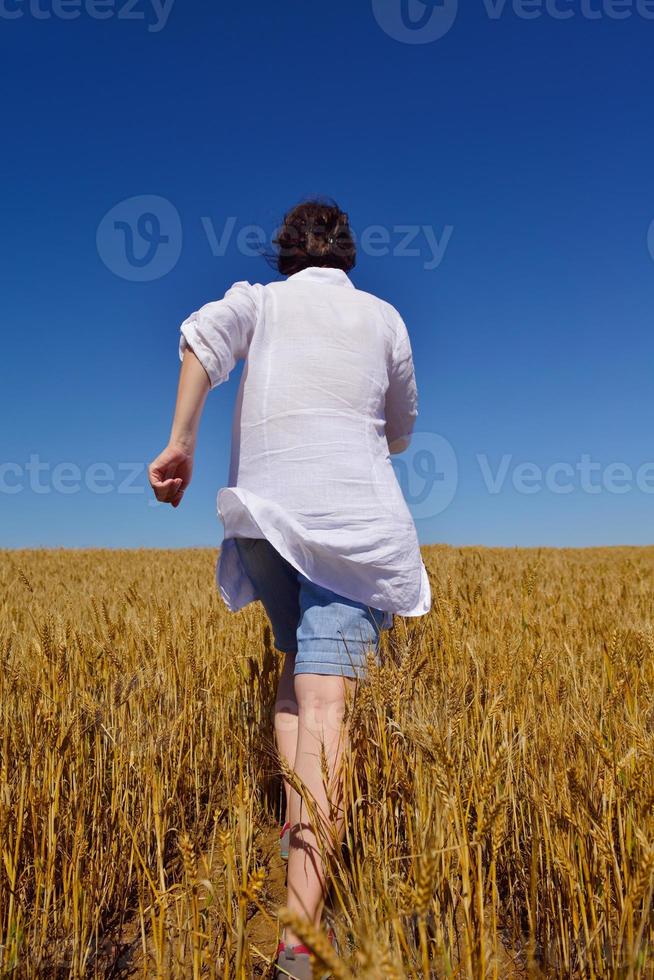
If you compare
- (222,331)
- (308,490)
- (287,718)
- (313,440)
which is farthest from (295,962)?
→ (222,331)

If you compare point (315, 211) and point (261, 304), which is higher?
point (315, 211)

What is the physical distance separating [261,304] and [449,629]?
1.51 metres

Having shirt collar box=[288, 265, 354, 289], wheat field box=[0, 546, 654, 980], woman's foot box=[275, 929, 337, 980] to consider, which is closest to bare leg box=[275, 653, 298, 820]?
wheat field box=[0, 546, 654, 980]

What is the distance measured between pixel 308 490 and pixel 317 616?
28 cm

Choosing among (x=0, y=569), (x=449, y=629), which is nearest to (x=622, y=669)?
(x=449, y=629)

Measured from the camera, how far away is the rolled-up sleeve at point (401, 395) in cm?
182

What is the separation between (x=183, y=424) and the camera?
60.6 inches

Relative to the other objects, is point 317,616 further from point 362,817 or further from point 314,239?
point 314,239

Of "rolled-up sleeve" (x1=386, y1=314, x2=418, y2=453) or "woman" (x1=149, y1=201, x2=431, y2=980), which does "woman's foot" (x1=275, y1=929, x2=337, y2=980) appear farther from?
"rolled-up sleeve" (x1=386, y1=314, x2=418, y2=453)

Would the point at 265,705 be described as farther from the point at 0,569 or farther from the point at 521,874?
the point at 0,569

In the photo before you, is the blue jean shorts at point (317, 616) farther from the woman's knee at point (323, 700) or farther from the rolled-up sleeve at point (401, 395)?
the rolled-up sleeve at point (401, 395)

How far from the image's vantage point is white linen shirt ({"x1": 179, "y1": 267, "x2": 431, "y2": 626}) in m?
1.49

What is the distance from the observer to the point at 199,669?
2461mm

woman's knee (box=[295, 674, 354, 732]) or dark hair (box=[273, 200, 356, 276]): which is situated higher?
dark hair (box=[273, 200, 356, 276])
